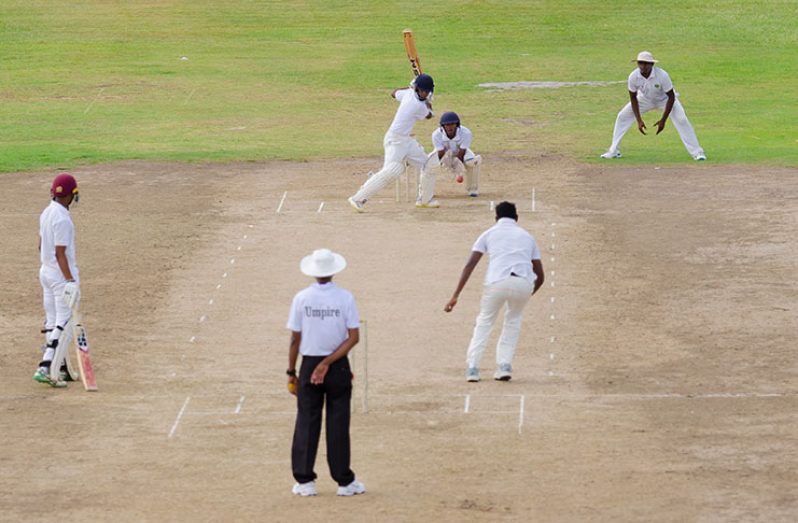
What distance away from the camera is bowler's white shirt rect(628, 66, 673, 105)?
94.0ft

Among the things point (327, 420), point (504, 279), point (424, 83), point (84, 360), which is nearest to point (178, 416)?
point (84, 360)

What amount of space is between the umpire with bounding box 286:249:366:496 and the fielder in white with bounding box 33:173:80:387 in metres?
4.30

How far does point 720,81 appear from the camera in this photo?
1593 inches

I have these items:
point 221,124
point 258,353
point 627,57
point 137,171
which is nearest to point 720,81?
point 627,57

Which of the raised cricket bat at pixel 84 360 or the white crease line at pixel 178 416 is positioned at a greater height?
the raised cricket bat at pixel 84 360

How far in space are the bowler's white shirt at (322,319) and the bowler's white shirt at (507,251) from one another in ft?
11.1

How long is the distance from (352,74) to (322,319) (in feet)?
94.8

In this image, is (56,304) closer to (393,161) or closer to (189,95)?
(393,161)

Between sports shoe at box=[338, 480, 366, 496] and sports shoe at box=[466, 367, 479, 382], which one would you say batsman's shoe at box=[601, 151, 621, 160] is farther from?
sports shoe at box=[338, 480, 366, 496]

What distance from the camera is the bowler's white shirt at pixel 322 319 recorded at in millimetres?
13602

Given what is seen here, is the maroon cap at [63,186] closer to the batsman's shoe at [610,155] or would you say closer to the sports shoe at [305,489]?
the sports shoe at [305,489]

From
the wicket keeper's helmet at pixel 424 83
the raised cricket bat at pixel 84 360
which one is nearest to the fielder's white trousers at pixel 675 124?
the wicket keeper's helmet at pixel 424 83

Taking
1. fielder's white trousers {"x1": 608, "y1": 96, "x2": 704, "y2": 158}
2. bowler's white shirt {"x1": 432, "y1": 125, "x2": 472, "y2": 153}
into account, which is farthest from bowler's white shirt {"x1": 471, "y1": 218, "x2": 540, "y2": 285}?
fielder's white trousers {"x1": 608, "y1": 96, "x2": 704, "y2": 158}

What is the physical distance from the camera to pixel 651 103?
29.1m
